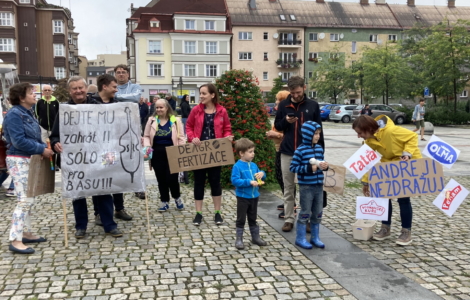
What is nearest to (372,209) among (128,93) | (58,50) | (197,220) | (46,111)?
(197,220)

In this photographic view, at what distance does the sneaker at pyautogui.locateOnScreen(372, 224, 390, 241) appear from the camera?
5.56m

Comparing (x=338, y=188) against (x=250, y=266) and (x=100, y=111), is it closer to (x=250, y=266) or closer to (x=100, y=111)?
(x=250, y=266)

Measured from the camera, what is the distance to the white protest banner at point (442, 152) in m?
5.13

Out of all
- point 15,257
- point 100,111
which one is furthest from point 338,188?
point 15,257

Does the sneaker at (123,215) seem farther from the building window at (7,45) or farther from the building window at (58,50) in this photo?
the building window at (58,50)

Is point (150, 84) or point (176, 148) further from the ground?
point (150, 84)

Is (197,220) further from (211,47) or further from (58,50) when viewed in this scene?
(58,50)

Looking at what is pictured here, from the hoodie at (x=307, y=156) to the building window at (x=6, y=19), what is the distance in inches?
2196

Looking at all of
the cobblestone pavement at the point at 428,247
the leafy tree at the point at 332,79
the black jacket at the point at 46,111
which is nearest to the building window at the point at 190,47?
the leafy tree at the point at 332,79

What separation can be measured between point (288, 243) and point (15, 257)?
123 inches

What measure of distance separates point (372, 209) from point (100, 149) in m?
3.41

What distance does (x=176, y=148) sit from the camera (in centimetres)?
627

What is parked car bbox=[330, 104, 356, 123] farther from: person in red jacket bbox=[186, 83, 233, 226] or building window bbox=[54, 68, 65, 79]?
building window bbox=[54, 68, 65, 79]

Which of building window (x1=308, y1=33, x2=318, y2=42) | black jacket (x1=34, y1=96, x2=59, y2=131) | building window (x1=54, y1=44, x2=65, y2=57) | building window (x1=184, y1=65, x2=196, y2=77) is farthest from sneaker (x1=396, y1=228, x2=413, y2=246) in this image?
building window (x1=54, y1=44, x2=65, y2=57)
